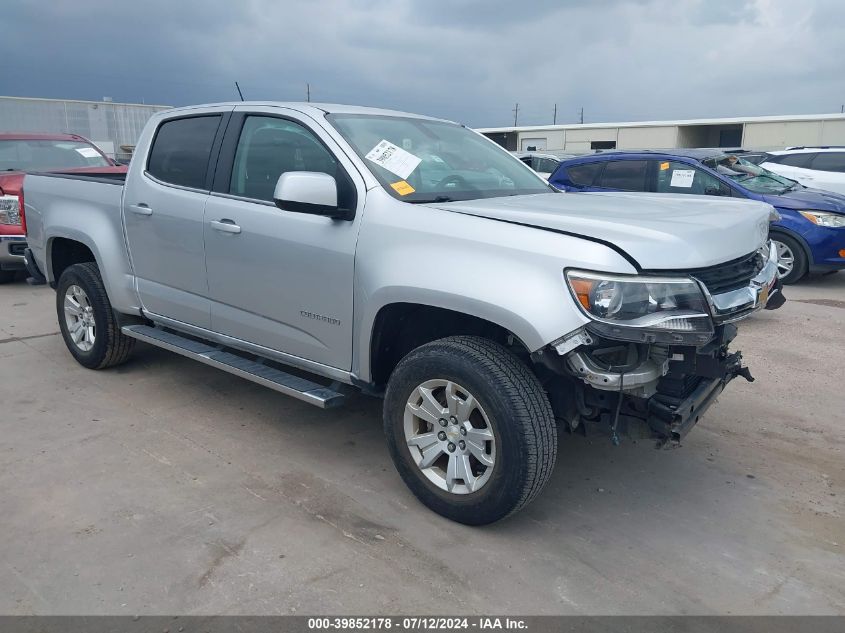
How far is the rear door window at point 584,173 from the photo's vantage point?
959 centimetres

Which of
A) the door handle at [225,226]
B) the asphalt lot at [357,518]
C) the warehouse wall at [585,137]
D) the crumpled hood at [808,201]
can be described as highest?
the warehouse wall at [585,137]

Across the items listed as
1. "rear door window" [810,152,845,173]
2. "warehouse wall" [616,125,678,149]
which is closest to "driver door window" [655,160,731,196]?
"rear door window" [810,152,845,173]

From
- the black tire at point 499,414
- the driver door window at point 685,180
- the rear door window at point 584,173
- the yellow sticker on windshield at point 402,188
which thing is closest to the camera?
the black tire at point 499,414

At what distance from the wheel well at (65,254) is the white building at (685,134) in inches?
963

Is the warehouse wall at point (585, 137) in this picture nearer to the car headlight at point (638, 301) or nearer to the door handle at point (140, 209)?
the door handle at point (140, 209)

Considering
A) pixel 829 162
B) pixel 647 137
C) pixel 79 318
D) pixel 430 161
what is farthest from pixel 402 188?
pixel 647 137

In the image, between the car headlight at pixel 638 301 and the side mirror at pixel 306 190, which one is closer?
the car headlight at pixel 638 301

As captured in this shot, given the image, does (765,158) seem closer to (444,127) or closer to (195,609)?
(444,127)

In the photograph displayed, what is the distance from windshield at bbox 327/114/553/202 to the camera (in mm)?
3506

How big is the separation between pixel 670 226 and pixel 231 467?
8.27 ft

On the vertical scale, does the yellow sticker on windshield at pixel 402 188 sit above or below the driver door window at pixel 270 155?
below

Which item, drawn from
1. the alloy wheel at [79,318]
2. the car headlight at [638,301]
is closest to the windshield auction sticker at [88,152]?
the alloy wheel at [79,318]

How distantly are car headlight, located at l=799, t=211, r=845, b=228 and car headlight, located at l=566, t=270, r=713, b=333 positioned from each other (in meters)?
6.80

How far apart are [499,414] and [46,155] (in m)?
8.62
